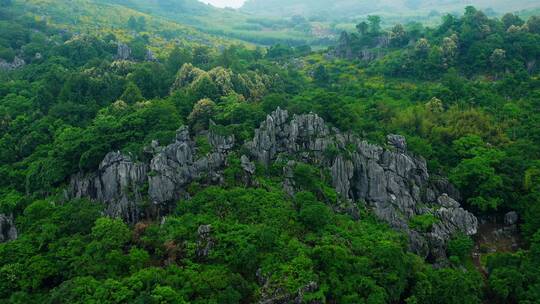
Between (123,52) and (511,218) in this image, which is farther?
(123,52)

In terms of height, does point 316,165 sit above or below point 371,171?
above

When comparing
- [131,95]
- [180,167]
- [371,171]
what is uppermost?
[131,95]

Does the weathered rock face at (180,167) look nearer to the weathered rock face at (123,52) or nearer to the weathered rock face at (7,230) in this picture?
the weathered rock face at (7,230)

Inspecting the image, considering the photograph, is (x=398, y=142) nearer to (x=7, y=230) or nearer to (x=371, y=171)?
(x=371, y=171)

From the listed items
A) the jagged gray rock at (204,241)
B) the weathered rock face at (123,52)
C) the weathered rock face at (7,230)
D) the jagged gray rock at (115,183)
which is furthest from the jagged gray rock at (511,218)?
the weathered rock face at (123,52)

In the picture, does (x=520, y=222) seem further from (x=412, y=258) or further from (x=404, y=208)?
(x=412, y=258)

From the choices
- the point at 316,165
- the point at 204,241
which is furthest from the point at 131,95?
the point at 204,241

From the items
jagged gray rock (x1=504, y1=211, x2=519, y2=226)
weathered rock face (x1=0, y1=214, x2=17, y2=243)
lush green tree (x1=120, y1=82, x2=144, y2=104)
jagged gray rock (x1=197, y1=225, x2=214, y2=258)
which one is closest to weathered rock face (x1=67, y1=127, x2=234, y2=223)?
weathered rock face (x1=0, y1=214, x2=17, y2=243)
